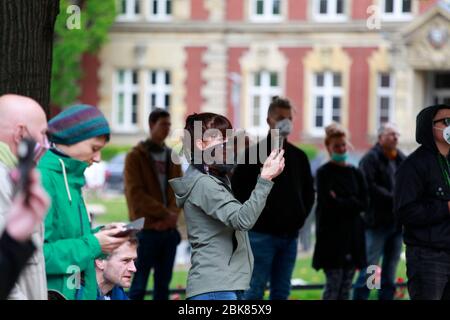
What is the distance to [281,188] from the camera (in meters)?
8.81

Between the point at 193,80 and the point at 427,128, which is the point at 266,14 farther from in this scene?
the point at 427,128

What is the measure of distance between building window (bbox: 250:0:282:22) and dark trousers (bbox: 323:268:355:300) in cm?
3160

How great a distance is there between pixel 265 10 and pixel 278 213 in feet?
108

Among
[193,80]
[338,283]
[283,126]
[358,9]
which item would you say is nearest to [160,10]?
[193,80]

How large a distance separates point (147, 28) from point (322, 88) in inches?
273

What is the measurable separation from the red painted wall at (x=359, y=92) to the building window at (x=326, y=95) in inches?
22.0

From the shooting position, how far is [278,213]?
8734 millimetres

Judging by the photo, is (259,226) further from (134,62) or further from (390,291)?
(134,62)

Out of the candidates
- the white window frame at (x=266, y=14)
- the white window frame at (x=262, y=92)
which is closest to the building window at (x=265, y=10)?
the white window frame at (x=266, y=14)

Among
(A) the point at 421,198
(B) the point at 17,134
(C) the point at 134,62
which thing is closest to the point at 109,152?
(C) the point at 134,62

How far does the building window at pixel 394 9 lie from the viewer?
1537 inches

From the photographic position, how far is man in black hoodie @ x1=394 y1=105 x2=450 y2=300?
7105 mm

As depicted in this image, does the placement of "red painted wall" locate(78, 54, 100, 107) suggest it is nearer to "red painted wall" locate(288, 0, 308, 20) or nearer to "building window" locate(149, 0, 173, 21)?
"building window" locate(149, 0, 173, 21)

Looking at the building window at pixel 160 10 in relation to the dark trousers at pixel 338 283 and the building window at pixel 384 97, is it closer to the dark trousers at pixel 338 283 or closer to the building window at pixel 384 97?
the building window at pixel 384 97
